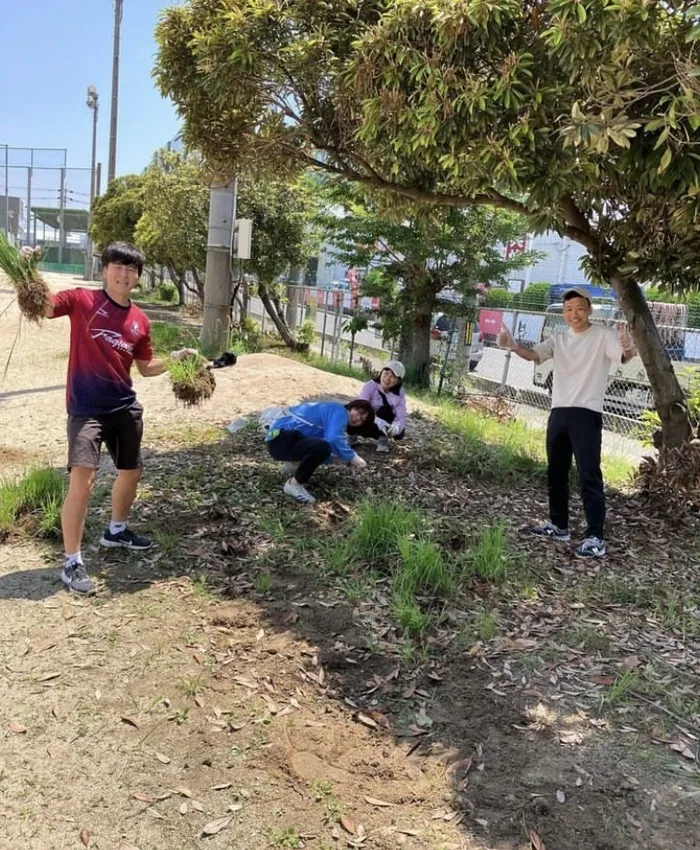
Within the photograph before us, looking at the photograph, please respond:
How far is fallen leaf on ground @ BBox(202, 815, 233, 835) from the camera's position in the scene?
2.23 meters

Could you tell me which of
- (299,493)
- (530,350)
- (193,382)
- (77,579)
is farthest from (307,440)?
(77,579)

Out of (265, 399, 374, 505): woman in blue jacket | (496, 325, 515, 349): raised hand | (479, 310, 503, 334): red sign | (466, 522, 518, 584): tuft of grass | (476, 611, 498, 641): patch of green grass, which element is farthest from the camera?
(479, 310, 503, 334): red sign

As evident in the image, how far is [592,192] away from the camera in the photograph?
517 cm

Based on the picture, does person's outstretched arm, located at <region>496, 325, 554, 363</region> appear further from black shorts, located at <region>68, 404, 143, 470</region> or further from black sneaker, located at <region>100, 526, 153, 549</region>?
black sneaker, located at <region>100, 526, 153, 549</region>

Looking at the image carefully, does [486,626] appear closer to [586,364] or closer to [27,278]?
[586,364]

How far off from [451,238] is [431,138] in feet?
20.9

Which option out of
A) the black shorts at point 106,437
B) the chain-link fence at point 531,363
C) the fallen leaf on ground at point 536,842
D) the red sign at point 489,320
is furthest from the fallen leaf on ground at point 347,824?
the red sign at point 489,320

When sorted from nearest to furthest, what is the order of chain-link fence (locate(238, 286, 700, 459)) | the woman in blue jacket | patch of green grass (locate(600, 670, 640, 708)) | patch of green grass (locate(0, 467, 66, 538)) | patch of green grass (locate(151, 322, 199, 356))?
patch of green grass (locate(600, 670, 640, 708))
patch of green grass (locate(0, 467, 66, 538))
the woman in blue jacket
chain-link fence (locate(238, 286, 700, 459))
patch of green grass (locate(151, 322, 199, 356))

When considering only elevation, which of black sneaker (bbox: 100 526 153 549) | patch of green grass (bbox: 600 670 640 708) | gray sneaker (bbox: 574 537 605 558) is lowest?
patch of green grass (bbox: 600 670 640 708)

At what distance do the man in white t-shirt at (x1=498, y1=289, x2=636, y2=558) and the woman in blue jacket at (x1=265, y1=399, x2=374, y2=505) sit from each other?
1.26 metres

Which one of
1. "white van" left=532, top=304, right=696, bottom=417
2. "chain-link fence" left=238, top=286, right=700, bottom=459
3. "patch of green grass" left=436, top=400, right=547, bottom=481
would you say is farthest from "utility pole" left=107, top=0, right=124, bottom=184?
"patch of green grass" left=436, top=400, right=547, bottom=481

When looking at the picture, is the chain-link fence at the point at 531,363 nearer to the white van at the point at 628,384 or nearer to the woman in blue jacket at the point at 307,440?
the white van at the point at 628,384

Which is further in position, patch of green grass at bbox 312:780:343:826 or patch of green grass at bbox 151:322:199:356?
patch of green grass at bbox 151:322:199:356

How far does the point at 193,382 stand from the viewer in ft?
18.5
